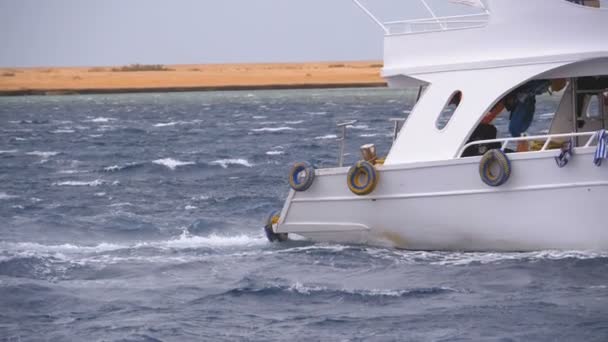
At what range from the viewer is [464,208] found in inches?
772

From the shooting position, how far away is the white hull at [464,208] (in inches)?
734

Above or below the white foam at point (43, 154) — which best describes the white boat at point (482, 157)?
above

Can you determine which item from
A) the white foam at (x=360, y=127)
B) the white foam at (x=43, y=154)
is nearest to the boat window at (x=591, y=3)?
the white foam at (x=43, y=154)

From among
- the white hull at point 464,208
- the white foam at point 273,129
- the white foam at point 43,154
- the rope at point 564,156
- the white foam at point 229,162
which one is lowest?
the white foam at point 43,154

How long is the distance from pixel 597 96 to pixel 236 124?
149 ft

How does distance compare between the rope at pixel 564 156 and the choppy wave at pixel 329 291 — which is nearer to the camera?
the choppy wave at pixel 329 291

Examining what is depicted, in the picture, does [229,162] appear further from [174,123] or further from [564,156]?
[174,123]

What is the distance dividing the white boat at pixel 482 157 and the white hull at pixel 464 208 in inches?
0.6

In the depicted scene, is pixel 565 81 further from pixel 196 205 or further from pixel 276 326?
pixel 196 205

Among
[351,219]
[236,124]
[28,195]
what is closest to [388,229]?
[351,219]

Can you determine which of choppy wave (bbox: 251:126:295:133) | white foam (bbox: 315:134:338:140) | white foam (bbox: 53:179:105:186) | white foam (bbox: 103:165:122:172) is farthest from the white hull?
choppy wave (bbox: 251:126:295:133)

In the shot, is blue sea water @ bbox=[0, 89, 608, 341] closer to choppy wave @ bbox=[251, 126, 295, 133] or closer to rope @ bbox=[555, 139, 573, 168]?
rope @ bbox=[555, 139, 573, 168]

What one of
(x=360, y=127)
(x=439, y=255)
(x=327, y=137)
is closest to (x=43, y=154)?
(x=327, y=137)

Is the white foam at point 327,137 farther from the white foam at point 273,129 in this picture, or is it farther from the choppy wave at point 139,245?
the choppy wave at point 139,245
